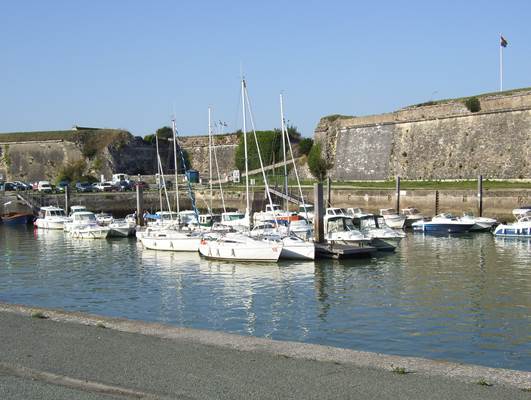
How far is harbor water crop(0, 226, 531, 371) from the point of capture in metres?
15.8

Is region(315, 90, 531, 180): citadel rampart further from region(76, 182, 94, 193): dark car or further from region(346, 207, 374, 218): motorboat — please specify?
region(76, 182, 94, 193): dark car

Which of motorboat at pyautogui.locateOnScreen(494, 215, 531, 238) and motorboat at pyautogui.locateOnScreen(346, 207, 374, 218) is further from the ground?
motorboat at pyautogui.locateOnScreen(346, 207, 374, 218)

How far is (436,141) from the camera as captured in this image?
5512cm

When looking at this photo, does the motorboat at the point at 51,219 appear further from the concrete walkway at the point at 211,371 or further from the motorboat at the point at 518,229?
the concrete walkway at the point at 211,371

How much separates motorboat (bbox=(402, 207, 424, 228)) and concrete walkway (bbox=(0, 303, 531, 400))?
34.7 meters

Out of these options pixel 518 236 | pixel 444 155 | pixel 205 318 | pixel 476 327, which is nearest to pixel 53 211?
pixel 444 155

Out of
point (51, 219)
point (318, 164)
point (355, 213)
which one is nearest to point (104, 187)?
point (51, 219)

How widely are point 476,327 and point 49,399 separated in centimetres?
1159

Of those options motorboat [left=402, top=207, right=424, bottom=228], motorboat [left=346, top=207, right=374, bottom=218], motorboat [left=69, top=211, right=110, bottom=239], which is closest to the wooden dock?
motorboat [left=346, top=207, right=374, bottom=218]

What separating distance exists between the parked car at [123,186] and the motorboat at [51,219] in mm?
11877

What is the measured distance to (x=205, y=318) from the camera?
1828cm

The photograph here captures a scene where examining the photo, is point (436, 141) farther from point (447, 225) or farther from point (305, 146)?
point (305, 146)

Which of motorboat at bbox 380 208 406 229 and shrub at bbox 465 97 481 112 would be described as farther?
shrub at bbox 465 97 481 112

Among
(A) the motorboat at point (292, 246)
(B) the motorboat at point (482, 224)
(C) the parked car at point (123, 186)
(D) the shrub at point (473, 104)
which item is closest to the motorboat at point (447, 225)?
(B) the motorboat at point (482, 224)
